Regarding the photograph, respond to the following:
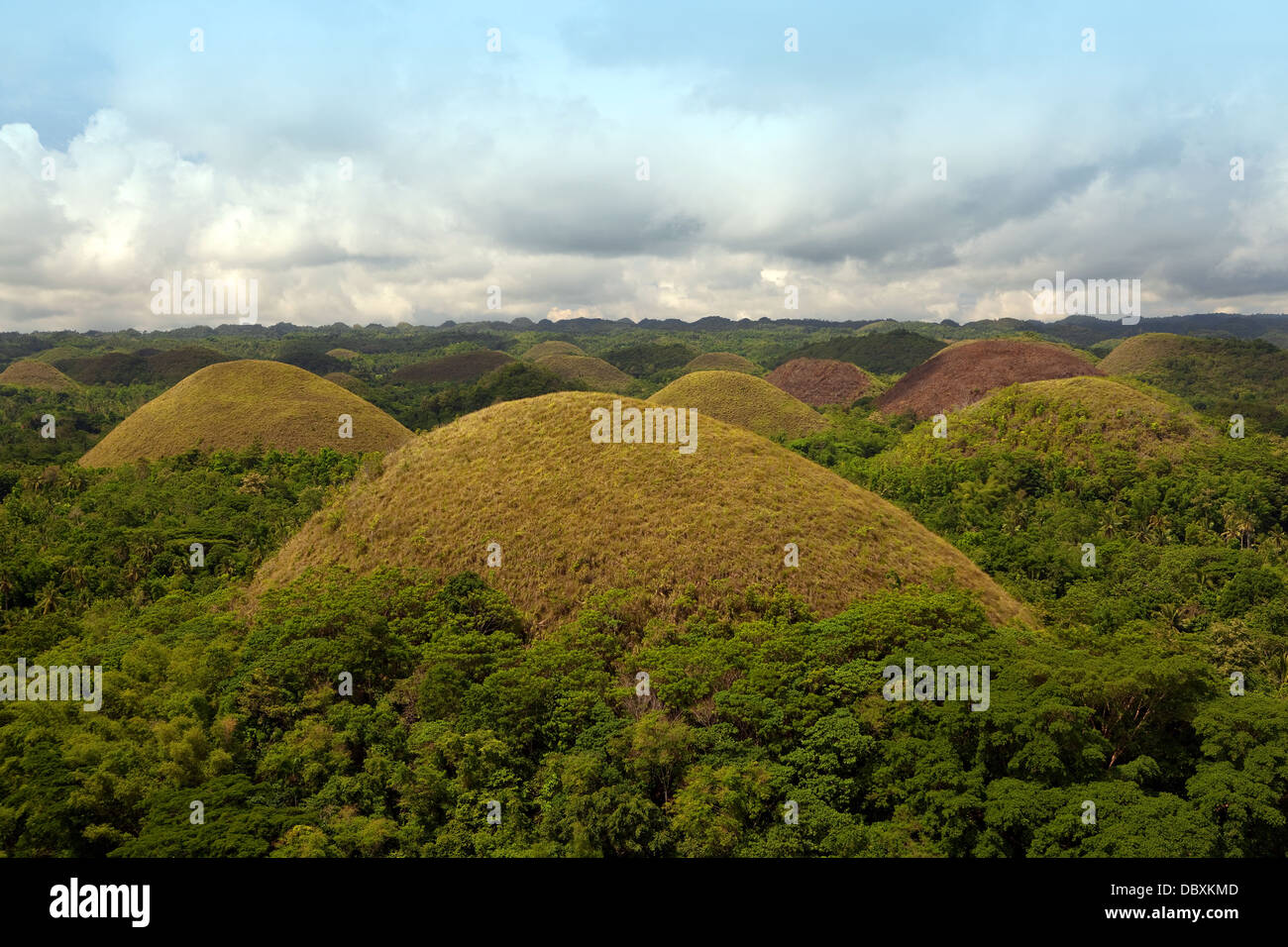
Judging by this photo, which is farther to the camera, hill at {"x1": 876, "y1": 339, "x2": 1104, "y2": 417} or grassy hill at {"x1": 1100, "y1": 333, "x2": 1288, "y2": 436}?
grassy hill at {"x1": 1100, "y1": 333, "x2": 1288, "y2": 436}

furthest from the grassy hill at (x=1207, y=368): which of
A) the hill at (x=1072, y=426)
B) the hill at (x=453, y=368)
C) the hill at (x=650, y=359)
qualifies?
the hill at (x=453, y=368)

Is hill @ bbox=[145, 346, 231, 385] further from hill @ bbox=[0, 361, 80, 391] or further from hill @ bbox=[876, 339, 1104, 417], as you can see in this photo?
hill @ bbox=[876, 339, 1104, 417]

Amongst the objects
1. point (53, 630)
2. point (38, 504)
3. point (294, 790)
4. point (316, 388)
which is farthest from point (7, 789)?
point (316, 388)

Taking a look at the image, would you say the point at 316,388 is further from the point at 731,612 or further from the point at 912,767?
the point at 912,767

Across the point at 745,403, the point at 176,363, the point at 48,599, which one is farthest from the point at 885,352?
the point at 48,599

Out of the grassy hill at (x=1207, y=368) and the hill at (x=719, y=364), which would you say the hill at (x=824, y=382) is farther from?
the grassy hill at (x=1207, y=368)

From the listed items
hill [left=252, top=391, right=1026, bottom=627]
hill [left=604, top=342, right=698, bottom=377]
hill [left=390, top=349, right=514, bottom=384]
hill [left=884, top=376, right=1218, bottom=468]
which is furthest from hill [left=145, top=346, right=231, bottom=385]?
hill [left=884, top=376, right=1218, bottom=468]

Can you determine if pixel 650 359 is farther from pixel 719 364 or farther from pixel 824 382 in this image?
pixel 824 382

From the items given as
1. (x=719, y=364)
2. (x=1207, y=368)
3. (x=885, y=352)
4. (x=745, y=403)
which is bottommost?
(x=745, y=403)
